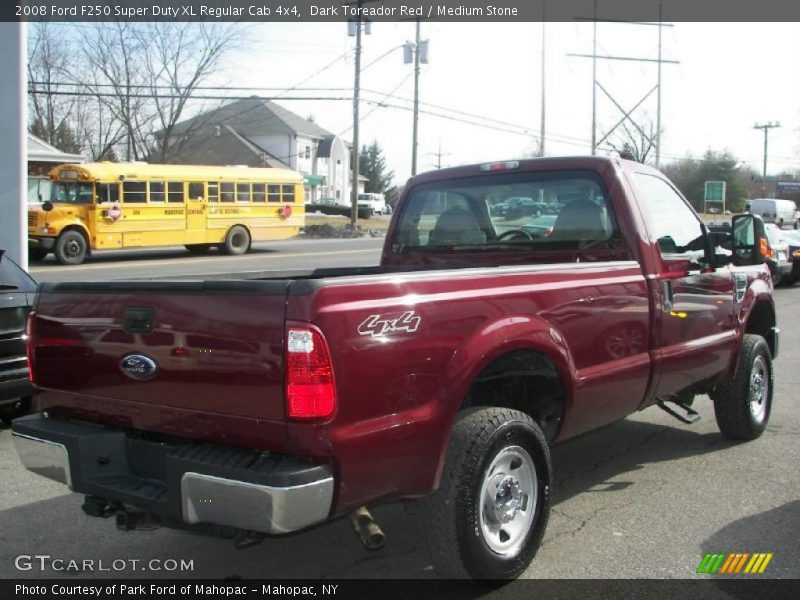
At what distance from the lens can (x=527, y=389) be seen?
4.10 metres

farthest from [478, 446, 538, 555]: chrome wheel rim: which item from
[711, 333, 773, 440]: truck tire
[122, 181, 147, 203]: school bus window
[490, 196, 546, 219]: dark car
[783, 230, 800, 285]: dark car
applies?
[122, 181, 147, 203]: school bus window

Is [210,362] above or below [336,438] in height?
above

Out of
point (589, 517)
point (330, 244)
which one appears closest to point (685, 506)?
point (589, 517)

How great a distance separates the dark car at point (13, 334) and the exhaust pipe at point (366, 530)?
3.40 m

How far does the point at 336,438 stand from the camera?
2.79 m

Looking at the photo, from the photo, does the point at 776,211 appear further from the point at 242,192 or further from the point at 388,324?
the point at 388,324

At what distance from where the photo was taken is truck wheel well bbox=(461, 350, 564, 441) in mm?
3783

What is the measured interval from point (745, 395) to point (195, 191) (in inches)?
817

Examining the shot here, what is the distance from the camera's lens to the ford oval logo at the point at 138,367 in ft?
10.3

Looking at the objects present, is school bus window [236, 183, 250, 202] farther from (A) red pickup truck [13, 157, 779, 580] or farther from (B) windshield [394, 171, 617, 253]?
(A) red pickup truck [13, 157, 779, 580]

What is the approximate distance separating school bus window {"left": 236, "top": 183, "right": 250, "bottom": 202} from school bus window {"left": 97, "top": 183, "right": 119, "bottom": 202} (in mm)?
4164

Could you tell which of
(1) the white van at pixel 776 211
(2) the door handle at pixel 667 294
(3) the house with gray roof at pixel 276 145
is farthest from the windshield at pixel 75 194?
(1) the white van at pixel 776 211

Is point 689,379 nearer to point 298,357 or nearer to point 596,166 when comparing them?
point 596,166

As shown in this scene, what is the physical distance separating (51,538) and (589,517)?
286 cm
